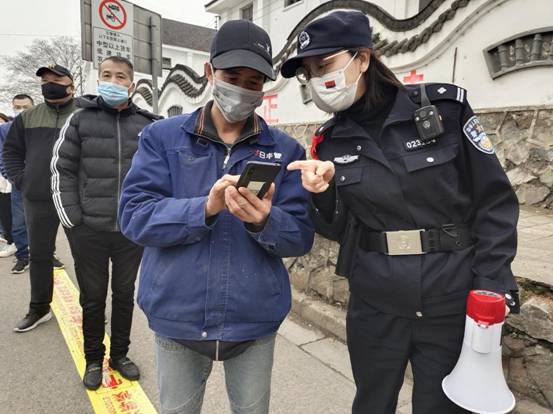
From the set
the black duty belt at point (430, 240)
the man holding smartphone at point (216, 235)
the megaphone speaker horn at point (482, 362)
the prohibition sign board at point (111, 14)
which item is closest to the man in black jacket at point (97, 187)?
the man holding smartphone at point (216, 235)

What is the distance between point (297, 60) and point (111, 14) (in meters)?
4.65

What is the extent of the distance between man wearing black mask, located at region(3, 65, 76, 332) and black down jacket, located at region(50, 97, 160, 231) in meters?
0.89

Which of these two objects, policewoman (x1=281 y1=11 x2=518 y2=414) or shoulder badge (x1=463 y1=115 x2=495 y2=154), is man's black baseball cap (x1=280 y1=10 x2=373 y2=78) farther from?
shoulder badge (x1=463 y1=115 x2=495 y2=154)

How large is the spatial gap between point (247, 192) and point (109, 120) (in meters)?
1.74

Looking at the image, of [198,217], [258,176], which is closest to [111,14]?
[198,217]

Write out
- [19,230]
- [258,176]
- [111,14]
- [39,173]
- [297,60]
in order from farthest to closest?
1. [111,14]
2. [19,230]
3. [39,173]
4. [297,60]
5. [258,176]

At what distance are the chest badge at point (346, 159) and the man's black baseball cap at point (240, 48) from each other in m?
0.41

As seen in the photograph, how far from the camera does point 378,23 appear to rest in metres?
6.17

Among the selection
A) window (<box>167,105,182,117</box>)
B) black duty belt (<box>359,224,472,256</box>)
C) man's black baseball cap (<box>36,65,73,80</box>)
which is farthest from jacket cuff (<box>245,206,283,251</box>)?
window (<box>167,105,182,117</box>)

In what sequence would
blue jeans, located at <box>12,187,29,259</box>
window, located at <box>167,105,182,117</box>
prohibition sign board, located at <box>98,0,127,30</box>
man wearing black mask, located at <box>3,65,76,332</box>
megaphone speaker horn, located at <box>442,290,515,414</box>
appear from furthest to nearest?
window, located at <box>167,105,182,117</box>, prohibition sign board, located at <box>98,0,127,30</box>, blue jeans, located at <box>12,187,29,259</box>, man wearing black mask, located at <box>3,65,76,332</box>, megaphone speaker horn, located at <box>442,290,515,414</box>

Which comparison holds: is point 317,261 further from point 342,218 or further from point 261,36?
point 261,36

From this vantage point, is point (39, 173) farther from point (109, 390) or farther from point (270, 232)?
point (270, 232)

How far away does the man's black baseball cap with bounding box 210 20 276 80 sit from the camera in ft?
4.39

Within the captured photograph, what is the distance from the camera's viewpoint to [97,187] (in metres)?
2.47
